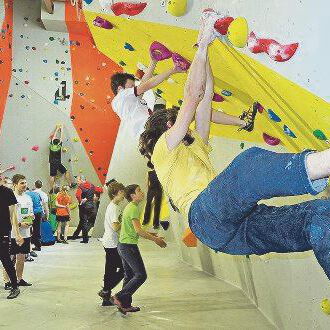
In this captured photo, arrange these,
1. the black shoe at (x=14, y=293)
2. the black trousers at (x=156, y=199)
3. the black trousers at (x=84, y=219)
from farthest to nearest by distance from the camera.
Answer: the black trousers at (x=84, y=219) → the black trousers at (x=156, y=199) → the black shoe at (x=14, y=293)

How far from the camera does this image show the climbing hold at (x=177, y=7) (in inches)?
89.3

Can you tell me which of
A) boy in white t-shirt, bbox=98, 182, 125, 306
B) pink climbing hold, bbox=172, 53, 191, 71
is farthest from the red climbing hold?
boy in white t-shirt, bbox=98, 182, 125, 306

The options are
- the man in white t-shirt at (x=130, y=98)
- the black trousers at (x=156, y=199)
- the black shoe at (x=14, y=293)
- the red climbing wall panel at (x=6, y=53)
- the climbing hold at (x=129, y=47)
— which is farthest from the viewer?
the red climbing wall panel at (x=6, y=53)

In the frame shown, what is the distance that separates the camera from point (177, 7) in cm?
228

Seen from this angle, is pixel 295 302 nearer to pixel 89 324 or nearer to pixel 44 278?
pixel 89 324

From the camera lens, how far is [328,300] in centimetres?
262

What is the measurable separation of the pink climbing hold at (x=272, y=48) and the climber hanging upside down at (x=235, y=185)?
0.67 feet

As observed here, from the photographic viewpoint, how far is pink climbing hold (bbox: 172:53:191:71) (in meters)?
2.87

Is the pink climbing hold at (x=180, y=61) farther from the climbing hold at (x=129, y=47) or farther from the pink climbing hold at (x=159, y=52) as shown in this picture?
the climbing hold at (x=129, y=47)

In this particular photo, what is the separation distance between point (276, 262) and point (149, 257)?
14.4ft

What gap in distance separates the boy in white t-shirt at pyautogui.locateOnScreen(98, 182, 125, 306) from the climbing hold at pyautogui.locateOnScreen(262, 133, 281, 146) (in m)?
1.84

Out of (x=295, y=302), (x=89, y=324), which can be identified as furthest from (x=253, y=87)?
(x=89, y=324)

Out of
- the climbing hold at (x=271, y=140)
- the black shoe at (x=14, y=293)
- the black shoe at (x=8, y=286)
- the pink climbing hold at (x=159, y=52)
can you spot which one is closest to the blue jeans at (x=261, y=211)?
the climbing hold at (x=271, y=140)

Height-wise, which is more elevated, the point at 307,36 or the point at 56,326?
the point at 307,36
